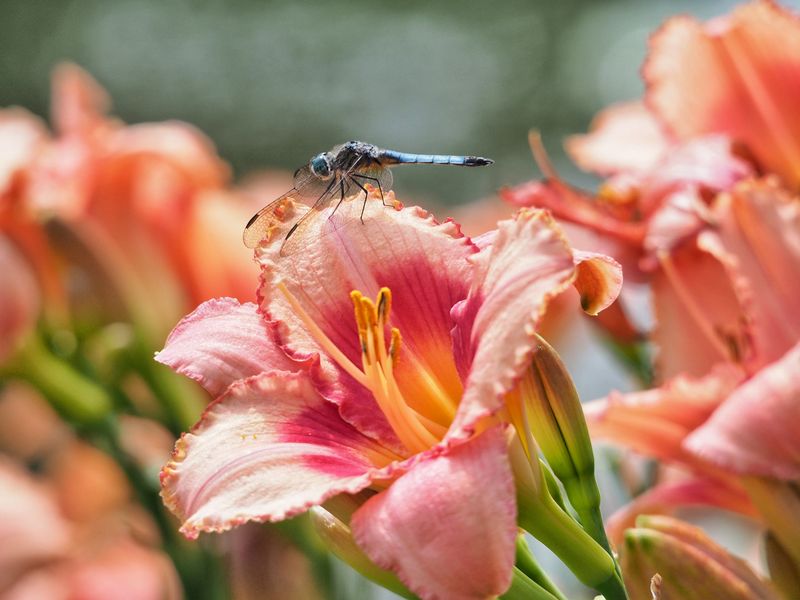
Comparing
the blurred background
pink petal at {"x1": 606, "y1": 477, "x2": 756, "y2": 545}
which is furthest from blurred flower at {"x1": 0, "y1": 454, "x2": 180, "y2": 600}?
the blurred background

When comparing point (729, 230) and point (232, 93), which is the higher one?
point (729, 230)

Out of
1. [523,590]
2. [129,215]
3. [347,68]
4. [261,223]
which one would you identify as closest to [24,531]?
[129,215]

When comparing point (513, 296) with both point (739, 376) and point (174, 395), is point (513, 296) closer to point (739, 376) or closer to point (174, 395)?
point (739, 376)

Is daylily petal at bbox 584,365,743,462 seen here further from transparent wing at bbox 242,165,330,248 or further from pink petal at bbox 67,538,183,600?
pink petal at bbox 67,538,183,600

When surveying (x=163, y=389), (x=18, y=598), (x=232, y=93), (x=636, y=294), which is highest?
(x=636, y=294)

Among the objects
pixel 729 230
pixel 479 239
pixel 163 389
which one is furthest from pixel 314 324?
pixel 163 389

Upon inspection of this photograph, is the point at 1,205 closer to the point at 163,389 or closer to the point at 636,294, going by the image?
the point at 163,389

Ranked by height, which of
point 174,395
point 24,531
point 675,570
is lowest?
point 24,531
